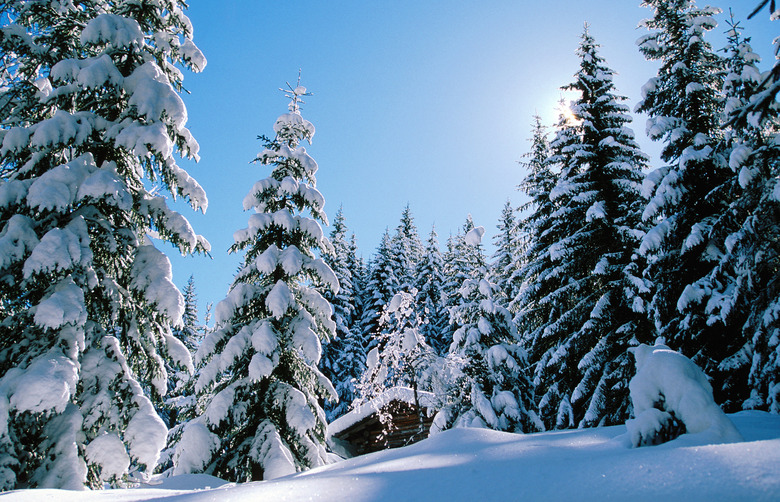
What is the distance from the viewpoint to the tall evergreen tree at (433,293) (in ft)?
113

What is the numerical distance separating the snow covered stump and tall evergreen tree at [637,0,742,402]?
7181 millimetres

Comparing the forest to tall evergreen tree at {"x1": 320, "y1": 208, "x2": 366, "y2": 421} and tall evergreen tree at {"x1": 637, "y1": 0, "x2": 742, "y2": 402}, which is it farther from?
tall evergreen tree at {"x1": 320, "y1": 208, "x2": 366, "y2": 421}

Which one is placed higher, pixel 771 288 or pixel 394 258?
pixel 394 258

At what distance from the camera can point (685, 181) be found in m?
11.4

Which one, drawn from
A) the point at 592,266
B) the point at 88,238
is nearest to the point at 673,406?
the point at 88,238

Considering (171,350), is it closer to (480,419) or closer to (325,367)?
→ (480,419)

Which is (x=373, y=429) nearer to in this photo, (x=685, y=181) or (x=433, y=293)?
(x=685, y=181)

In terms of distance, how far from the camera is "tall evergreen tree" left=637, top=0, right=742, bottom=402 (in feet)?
34.9

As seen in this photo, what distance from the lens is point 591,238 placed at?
1435cm

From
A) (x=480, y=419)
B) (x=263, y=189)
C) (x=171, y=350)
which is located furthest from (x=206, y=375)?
(x=480, y=419)

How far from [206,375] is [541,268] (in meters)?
11.8

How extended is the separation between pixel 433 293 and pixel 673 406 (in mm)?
33125

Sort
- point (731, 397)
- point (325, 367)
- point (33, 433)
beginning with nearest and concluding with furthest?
point (33, 433), point (731, 397), point (325, 367)

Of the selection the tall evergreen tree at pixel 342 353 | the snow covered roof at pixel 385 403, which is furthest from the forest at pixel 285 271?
the tall evergreen tree at pixel 342 353
